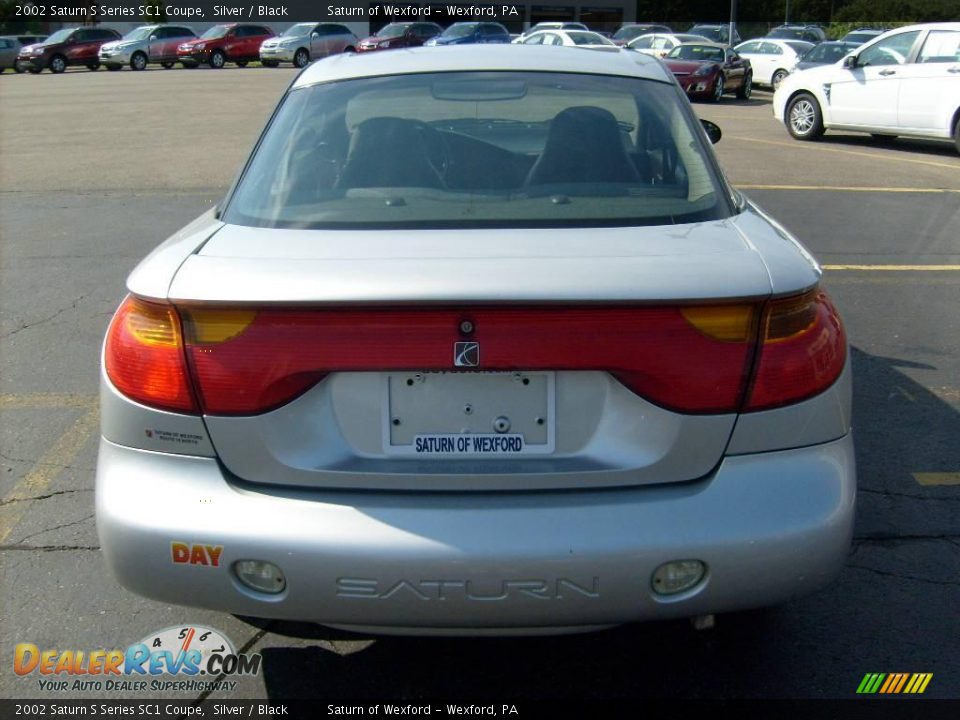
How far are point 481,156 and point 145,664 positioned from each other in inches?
75.2

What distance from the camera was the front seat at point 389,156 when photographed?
321 centimetres

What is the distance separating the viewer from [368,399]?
8.20 ft

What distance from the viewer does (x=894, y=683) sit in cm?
302

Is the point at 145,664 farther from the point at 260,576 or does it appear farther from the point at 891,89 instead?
the point at 891,89

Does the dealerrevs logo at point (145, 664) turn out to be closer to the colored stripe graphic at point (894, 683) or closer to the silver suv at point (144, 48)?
the colored stripe graphic at point (894, 683)

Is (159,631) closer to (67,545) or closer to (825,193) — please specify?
(67,545)

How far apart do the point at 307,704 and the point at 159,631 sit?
2.13ft

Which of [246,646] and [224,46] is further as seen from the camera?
[224,46]

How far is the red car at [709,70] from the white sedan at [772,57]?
3.02 meters

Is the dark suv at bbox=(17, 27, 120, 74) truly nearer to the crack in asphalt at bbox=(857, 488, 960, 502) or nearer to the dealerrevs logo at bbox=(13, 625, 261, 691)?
the dealerrevs logo at bbox=(13, 625, 261, 691)

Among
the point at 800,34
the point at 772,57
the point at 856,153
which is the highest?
the point at 856,153

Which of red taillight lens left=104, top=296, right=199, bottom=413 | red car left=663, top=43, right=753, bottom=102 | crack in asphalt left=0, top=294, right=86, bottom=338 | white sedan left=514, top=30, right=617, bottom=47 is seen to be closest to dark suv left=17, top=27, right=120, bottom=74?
white sedan left=514, top=30, right=617, bottom=47

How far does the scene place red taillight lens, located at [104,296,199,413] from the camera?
256cm

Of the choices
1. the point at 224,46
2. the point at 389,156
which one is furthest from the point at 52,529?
the point at 224,46
